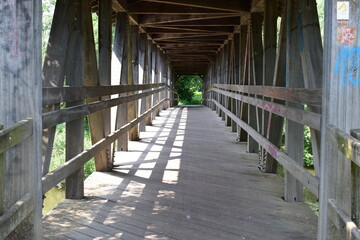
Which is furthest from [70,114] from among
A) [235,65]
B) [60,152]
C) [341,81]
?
[60,152]

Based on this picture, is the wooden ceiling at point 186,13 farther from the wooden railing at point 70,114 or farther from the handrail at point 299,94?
the handrail at point 299,94

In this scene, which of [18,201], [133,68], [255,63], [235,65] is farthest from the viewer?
[235,65]

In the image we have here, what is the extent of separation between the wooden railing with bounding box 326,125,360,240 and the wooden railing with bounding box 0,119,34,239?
4.89 ft

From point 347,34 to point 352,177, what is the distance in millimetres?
811

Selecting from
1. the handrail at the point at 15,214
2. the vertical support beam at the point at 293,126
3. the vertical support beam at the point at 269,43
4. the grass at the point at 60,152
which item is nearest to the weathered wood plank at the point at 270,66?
the vertical support beam at the point at 269,43

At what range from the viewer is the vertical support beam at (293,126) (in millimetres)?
4469

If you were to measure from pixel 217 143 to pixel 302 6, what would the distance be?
15.9ft

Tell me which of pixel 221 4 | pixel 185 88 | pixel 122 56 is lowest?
pixel 122 56

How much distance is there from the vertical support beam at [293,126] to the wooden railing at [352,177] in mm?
1845

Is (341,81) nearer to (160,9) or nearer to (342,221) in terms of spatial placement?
(342,221)

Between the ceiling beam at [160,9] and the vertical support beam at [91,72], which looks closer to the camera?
the vertical support beam at [91,72]

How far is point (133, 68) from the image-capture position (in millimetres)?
9711

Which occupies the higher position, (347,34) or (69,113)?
(347,34)

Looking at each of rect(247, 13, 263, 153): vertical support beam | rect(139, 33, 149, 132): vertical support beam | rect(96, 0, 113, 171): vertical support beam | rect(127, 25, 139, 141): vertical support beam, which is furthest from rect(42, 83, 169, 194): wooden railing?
rect(139, 33, 149, 132): vertical support beam
